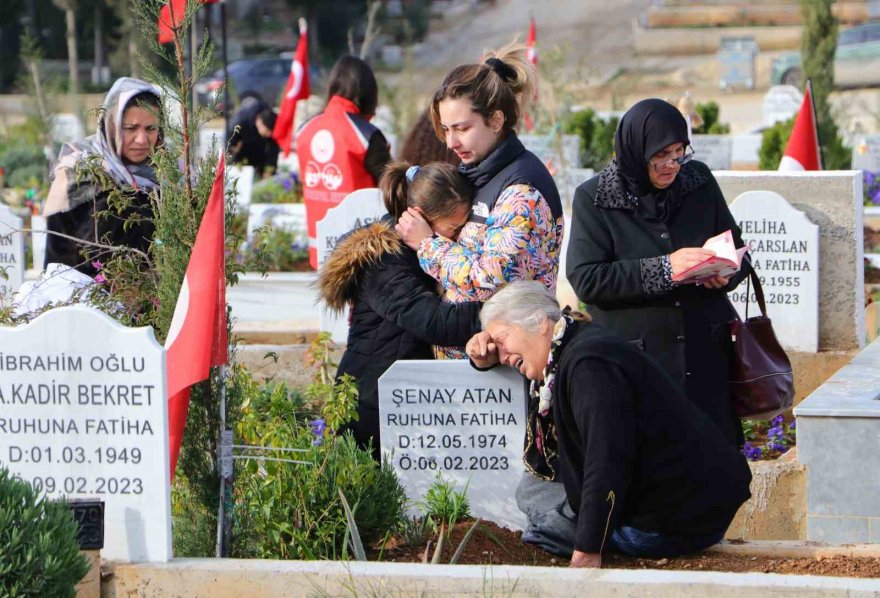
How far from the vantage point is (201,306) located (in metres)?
4.22

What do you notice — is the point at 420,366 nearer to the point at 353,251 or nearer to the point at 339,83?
the point at 353,251

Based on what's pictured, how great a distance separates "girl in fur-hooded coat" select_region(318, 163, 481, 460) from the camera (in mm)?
4676

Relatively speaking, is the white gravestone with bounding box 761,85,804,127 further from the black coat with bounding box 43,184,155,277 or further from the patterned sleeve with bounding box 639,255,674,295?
the patterned sleeve with bounding box 639,255,674,295

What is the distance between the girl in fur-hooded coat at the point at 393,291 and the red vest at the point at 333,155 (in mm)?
2968

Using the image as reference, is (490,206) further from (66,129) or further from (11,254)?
(66,129)

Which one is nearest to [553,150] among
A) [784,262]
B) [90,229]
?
[784,262]

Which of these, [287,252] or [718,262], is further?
[287,252]

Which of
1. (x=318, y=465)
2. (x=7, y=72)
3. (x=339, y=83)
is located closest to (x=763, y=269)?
(x=339, y=83)

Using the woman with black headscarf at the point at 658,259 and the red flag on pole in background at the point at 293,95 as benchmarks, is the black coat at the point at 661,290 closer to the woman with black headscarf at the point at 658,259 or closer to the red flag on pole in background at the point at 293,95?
the woman with black headscarf at the point at 658,259

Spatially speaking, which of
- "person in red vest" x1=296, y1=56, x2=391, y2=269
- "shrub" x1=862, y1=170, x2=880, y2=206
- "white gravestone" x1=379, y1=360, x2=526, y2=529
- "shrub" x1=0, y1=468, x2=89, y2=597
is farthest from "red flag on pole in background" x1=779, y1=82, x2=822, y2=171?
"shrub" x1=0, y1=468, x2=89, y2=597

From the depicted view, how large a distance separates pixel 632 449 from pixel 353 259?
4.16 feet

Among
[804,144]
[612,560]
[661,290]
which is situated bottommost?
[612,560]

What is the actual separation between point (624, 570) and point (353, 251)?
59.5 inches

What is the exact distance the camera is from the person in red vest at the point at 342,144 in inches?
301
